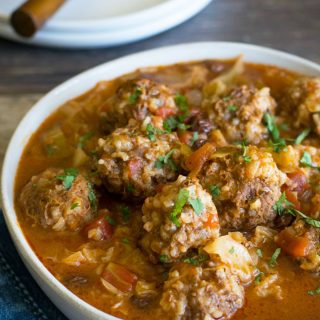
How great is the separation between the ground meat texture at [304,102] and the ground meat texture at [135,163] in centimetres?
125

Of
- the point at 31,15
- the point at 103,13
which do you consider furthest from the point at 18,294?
the point at 103,13

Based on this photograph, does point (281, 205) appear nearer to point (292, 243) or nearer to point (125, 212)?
point (292, 243)

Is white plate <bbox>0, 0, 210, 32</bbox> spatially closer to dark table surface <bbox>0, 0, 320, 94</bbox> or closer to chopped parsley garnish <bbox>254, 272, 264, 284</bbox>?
dark table surface <bbox>0, 0, 320, 94</bbox>

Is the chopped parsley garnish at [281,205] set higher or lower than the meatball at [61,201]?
higher

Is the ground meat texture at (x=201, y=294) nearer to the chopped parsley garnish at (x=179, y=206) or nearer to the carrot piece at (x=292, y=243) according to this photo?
the chopped parsley garnish at (x=179, y=206)

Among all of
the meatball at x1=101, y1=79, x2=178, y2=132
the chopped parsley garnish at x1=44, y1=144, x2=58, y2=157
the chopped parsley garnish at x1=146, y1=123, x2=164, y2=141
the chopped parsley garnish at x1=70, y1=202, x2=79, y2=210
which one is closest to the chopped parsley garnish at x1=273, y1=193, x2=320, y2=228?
the chopped parsley garnish at x1=146, y1=123, x2=164, y2=141

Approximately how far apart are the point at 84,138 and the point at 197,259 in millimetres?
1722

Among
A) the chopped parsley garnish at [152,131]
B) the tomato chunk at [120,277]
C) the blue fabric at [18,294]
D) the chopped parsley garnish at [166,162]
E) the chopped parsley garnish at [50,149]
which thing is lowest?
the blue fabric at [18,294]

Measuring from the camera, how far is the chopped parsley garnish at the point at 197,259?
15.1ft

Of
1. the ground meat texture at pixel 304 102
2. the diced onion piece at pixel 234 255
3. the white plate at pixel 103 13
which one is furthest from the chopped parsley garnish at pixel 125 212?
the white plate at pixel 103 13

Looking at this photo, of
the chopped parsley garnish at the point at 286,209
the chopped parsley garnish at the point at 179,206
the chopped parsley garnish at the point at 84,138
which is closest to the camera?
the chopped parsley garnish at the point at 179,206

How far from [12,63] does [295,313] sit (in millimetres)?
4551

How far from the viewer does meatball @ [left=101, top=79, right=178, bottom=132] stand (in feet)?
18.5

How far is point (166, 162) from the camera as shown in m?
5.16
